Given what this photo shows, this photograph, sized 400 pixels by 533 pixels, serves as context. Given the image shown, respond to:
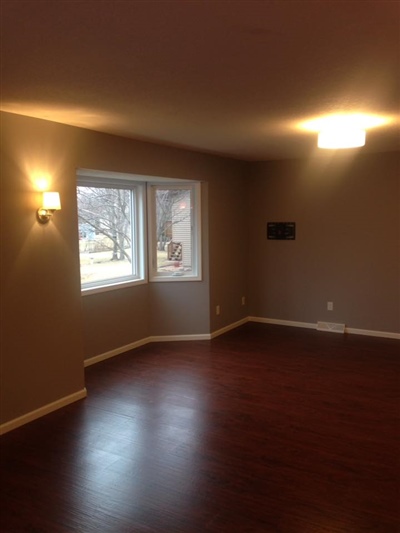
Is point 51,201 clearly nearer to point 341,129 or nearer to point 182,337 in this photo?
point 341,129

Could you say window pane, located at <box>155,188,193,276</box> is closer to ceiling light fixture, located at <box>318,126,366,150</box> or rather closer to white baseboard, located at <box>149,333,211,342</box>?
white baseboard, located at <box>149,333,211,342</box>

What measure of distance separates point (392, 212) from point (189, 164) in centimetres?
261

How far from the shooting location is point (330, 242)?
5992mm

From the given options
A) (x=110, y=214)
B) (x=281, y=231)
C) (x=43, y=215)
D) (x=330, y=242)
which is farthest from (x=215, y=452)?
(x=281, y=231)

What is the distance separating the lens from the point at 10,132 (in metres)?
3.25

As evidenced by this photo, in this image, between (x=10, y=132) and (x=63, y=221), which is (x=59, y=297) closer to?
(x=63, y=221)

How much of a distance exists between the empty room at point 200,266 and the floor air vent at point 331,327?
0.04 metres

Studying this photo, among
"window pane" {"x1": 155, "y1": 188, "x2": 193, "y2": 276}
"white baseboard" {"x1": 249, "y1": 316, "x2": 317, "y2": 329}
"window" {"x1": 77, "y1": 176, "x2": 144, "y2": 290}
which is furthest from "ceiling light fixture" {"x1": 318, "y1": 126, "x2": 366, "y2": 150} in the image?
"white baseboard" {"x1": 249, "y1": 316, "x2": 317, "y2": 329}

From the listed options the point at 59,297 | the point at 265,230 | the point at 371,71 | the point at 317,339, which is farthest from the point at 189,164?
the point at 371,71

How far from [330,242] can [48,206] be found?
3880 mm

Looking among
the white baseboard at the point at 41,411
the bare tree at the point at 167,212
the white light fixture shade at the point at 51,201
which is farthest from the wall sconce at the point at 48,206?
the bare tree at the point at 167,212

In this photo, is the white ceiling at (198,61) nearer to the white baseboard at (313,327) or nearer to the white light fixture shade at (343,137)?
the white light fixture shade at (343,137)

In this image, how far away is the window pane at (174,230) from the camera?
220 inches

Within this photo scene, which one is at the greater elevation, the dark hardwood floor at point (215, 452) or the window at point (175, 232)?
the window at point (175, 232)
